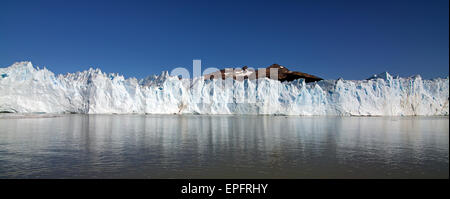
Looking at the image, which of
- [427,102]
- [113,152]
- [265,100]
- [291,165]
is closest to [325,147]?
[291,165]

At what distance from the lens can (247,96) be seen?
5388cm

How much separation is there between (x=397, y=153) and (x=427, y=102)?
5176 centimetres

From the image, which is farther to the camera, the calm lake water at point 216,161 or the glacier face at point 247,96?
the glacier face at point 247,96

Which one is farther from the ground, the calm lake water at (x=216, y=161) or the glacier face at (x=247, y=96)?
the glacier face at (x=247, y=96)

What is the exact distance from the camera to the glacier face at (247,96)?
5062 cm

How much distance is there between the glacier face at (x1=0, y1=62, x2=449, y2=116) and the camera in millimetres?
50625

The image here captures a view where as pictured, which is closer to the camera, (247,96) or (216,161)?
(216,161)

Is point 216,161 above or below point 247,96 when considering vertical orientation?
below

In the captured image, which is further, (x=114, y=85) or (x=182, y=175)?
(x=114, y=85)

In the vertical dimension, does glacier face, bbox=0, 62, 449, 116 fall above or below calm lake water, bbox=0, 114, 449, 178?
above

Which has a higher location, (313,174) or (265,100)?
(265,100)
